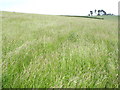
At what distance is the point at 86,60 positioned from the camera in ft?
9.93

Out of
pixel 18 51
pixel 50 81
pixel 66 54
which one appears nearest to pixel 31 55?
pixel 18 51

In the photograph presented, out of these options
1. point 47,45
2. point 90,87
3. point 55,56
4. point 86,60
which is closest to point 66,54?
point 55,56

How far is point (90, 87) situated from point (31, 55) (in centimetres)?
176

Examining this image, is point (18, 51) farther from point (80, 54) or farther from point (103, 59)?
point (103, 59)

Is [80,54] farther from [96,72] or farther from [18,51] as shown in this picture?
[18,51]

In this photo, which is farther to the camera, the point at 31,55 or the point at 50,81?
the point at 31,55

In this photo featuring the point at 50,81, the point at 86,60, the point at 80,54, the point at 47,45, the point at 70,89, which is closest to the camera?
the point at 70,89

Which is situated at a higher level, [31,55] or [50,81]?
[31,55]

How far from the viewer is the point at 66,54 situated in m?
3.34

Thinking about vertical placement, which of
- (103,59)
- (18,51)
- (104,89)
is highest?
(18,51)

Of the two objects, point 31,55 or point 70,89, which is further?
point 31,55

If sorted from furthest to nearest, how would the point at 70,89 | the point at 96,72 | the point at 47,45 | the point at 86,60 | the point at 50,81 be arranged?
the point at 47,45, the point at 86,60, the point at 96,72, the point at 50,81, the point at 70,89

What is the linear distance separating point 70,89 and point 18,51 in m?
1.88

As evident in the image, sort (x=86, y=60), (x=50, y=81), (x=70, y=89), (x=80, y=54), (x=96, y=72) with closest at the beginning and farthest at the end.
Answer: (x=70, y=89)
(x=50, y=81)
(x=96, y=72)
(x=86, y=60)
(x=80, y=54)
